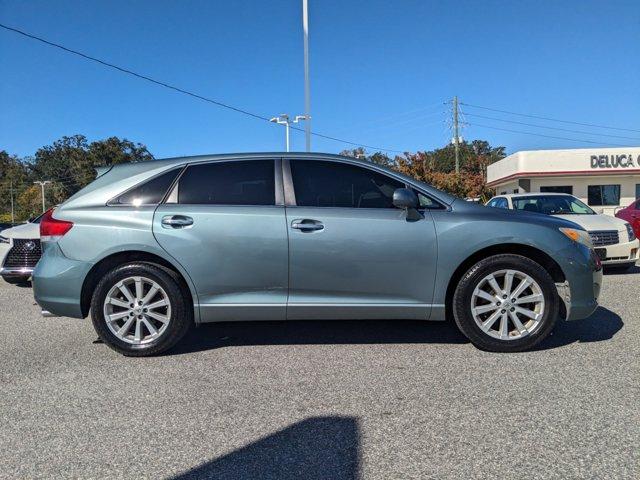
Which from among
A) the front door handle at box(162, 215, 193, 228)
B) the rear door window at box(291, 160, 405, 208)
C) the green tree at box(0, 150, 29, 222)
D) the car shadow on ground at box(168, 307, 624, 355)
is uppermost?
the green tree at box(0, 150, 29, 222)

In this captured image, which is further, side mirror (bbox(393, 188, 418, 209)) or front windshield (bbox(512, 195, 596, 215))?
front windshield (bbox(512, 195, 596, 215))

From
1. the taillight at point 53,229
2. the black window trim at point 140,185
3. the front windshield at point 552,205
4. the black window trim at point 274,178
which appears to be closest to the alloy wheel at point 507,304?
the black window trim at point 274,178

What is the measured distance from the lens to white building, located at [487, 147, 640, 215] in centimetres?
2733

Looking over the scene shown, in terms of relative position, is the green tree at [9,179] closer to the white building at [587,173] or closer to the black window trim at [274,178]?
the white building at [587,173]

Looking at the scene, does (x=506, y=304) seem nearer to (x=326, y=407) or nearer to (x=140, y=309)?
(x=326, y=407)

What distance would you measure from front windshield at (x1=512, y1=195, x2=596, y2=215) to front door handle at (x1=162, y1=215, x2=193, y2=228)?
7195 mm

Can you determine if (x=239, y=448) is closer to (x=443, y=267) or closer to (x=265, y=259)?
(x=265, y=259)

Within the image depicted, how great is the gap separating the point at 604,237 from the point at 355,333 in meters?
5.59

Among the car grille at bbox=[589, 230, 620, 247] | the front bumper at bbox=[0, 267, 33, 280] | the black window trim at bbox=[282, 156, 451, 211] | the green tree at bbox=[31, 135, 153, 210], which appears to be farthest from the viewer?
the green tree at bbox=[31, 135, 153, 210]

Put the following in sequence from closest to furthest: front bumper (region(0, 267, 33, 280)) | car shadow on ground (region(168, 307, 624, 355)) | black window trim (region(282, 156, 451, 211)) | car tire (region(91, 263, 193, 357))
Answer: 1. car tire (region(91, 263, 193, 357))
2. black window trim (region(282, 156, 451, 211))
3. car shadow on ground (region(168, 307, 624, 355))
4. front bumper (region(0, 267, 33, 280))

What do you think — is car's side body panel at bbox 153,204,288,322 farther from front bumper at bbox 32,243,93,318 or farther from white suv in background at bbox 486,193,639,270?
white suv in background at bbox 486,193,639,270

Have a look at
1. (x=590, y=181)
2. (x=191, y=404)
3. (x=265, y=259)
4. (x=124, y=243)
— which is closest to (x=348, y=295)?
(x=265, y=259)

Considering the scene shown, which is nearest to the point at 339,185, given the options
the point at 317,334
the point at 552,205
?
the point at 317,334

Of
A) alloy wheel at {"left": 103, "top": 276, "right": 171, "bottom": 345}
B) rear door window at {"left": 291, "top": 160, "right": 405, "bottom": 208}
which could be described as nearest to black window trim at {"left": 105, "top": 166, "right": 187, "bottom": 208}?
alloy wheel at {"left": 103, "top": 276, "right": 171, "bottom": 345}
